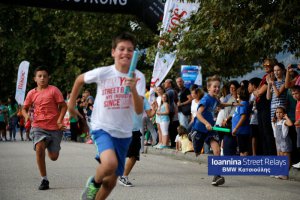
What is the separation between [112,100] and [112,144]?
0.43 metres

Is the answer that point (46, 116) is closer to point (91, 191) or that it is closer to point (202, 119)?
point (202, 119)

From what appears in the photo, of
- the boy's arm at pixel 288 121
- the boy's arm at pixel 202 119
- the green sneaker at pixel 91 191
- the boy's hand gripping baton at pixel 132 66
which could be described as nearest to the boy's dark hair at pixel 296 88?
the boy's arm at pixel 288 121

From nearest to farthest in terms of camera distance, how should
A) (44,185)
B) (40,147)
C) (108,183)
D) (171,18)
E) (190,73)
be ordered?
(108,183), (44,185), (40,147), (171,18), (190,73)

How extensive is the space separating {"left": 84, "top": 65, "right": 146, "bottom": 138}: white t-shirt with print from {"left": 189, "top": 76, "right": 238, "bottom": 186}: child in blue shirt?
3.92 meters

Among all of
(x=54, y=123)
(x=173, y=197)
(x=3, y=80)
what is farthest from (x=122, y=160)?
(x=3, y=80)

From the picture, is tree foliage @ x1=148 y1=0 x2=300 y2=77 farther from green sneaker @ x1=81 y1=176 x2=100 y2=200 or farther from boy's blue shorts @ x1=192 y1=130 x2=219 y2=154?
green sneaker @ x1=81 y1=176 x2=100 y2=200

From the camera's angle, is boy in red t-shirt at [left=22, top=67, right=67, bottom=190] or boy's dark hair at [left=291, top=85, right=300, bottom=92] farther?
boy's dark hair at [left=291, top=85, right=300, bottom=92]

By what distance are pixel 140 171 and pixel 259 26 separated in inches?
140

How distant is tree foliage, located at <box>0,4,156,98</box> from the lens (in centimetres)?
2877

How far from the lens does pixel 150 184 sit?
11.0 meters

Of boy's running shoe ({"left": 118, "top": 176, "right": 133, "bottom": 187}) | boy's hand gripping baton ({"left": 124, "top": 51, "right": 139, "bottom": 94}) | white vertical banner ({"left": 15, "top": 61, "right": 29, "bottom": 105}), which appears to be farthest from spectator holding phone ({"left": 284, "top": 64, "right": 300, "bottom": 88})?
white vertical banner ({"left": 15, "top": 61, "right": 29, "bottom": 105})

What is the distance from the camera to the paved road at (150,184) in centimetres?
947

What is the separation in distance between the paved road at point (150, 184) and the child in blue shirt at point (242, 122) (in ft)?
3.10

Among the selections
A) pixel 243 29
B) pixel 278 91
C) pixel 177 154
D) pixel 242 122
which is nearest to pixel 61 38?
pixel 177 154
